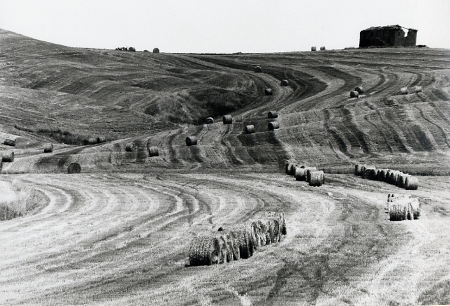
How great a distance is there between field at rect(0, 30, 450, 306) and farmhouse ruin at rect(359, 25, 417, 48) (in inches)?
392

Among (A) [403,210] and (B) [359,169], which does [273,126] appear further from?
(A) [403,210]

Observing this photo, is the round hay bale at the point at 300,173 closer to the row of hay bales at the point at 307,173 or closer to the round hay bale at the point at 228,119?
the row of hay bales at the point at 307,173

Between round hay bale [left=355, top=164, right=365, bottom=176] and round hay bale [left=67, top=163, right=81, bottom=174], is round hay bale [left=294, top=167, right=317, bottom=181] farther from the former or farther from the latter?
round hay bale [left=67, top=163, right=81, bottom=174]

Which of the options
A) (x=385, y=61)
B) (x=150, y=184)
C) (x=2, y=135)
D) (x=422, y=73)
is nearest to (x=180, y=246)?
(x=150, y=184)

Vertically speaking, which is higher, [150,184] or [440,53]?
[440,53]

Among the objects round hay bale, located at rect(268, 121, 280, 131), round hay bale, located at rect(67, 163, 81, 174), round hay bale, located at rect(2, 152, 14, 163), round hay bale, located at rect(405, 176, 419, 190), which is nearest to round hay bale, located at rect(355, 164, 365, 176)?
round hay bale, located at rect(405, 176, 419, 190)

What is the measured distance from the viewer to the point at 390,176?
28.6m

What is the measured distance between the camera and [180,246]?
15.9 meters

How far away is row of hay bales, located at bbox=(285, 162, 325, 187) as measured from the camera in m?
27.7

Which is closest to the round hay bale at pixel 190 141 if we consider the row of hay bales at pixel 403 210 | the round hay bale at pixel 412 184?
the round hay bale at pixel 412 184

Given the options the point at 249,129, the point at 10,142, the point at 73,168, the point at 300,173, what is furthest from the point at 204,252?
the point at 10,142

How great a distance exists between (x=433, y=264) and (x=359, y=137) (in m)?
25.1

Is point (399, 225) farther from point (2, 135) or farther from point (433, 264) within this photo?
point (2, 135)

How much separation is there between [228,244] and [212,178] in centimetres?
1704
